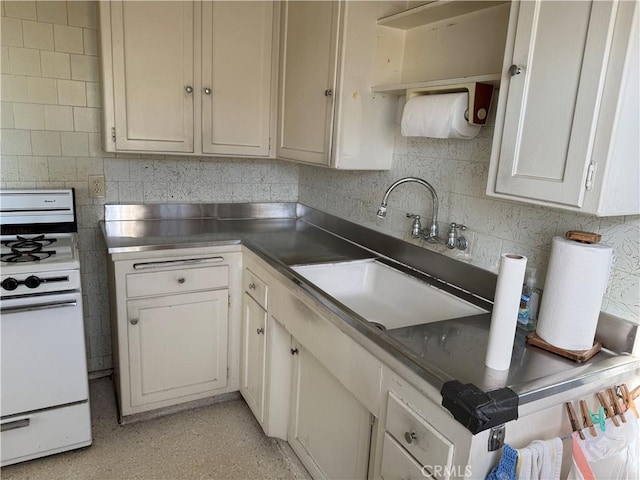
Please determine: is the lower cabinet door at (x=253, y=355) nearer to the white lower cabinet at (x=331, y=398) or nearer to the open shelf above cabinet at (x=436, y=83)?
the white lower cabinet at (x=331, y=398)

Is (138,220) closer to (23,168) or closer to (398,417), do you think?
(23,168)

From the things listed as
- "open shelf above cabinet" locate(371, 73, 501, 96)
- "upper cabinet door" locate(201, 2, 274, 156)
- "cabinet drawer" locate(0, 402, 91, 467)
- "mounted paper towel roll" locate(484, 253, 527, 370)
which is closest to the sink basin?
"mounted paper towel roll" locate(484, 253, 527, 370)

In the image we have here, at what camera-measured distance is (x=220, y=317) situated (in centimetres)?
233

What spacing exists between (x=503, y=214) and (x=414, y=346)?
Answer: 2.14 feet

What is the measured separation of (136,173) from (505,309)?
2.14 meters

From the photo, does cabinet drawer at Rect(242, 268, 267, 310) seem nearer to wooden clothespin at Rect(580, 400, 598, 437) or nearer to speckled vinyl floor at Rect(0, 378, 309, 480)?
speckled vinyl floor at Rect(0, 378, 309, 480)

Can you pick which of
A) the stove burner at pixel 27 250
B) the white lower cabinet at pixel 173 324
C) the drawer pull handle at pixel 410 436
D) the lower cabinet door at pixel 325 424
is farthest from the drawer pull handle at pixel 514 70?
the stove burner at pixel 27 250

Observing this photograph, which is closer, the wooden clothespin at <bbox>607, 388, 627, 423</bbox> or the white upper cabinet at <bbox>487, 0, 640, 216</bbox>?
the white upper cabinet at <bbox>487, 0, 640, 216</bbox>

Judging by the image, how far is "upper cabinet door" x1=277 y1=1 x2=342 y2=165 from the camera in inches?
79.2

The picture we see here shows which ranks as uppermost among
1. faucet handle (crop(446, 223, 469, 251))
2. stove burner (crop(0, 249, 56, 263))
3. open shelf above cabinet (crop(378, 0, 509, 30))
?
open shelf above cabinet (crop(378, 0, 509, 30))

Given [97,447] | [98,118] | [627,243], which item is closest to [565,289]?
[627,243]

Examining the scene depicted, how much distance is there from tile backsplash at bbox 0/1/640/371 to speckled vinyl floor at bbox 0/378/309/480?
24.2 inches

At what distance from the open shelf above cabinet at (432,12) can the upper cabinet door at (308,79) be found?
0.25 meters

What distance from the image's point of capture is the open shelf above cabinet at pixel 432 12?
5.17 feet
